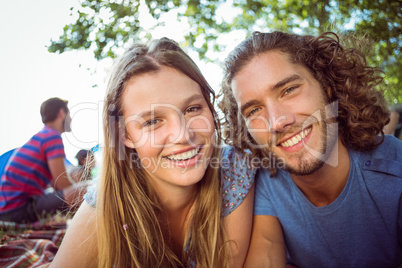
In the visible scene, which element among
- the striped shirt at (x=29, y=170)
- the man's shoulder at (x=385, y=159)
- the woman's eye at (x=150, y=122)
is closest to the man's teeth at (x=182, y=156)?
the woman's eye at (x=150, y=122)

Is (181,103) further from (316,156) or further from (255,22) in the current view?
(255,22)

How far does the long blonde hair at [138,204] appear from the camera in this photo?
206cm

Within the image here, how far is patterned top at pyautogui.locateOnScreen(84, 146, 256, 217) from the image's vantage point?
2248 mm

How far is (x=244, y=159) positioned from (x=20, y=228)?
125 inches

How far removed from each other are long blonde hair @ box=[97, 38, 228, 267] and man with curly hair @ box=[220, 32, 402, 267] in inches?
13.7

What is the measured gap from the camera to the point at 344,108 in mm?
2391

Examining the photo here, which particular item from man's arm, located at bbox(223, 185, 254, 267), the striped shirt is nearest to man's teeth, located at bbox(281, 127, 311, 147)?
man's arm, located at bbox(223, 185, 254, 267)

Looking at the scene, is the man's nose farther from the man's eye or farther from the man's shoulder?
the man's shoulder

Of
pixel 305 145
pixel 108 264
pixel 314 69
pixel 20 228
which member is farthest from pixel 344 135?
pixel 20 228

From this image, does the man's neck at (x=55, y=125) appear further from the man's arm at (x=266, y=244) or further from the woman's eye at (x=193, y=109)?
the man's arm at (x=266, y=244)

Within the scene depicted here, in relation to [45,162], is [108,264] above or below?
below

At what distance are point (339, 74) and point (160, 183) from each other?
1675mm

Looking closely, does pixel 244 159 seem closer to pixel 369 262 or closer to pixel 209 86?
pixel 209 86

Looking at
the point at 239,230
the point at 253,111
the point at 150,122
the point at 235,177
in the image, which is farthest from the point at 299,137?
the point at 150,122
